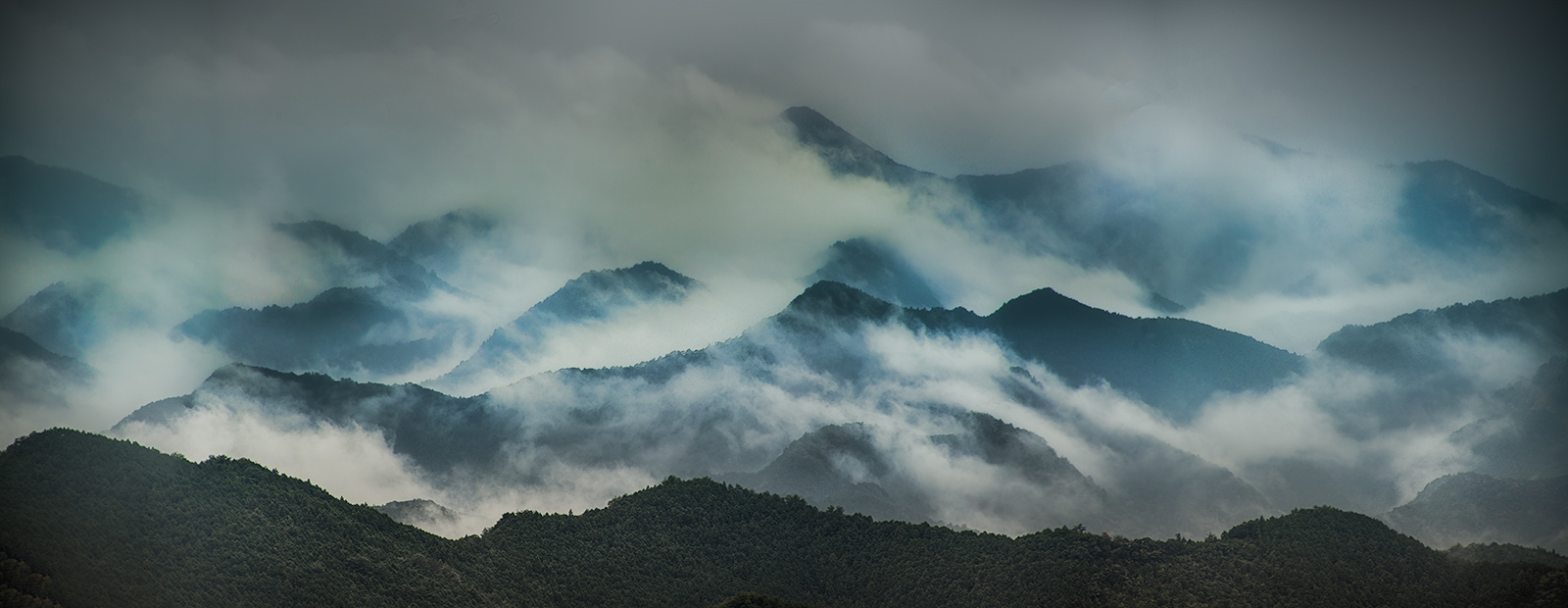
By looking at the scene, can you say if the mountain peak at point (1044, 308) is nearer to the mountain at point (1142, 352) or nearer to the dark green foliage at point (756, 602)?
the mountain at point (1142, 352)

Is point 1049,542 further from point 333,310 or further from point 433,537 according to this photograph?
point 333,310

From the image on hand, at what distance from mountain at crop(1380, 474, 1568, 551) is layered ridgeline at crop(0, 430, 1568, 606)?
4532 cm

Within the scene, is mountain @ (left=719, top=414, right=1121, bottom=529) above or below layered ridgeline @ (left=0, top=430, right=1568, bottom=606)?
above

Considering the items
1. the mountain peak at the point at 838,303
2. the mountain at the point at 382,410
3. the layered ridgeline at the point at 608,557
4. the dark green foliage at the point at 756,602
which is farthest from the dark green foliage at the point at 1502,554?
the mountain at the point at 382,410

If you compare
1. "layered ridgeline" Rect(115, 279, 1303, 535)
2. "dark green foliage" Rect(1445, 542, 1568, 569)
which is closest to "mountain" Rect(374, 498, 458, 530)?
"layered ridgeline" Rect(115, 279, 1303, 535)

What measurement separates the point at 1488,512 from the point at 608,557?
74.4 metres

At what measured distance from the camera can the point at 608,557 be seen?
70312mm

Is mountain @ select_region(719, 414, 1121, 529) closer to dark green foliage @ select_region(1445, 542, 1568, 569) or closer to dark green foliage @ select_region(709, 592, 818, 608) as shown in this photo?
dark green foliage @ select_region(1445, 542, 1568, 569)

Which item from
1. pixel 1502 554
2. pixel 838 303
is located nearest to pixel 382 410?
pixel 838 303

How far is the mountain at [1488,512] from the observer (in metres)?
95.0

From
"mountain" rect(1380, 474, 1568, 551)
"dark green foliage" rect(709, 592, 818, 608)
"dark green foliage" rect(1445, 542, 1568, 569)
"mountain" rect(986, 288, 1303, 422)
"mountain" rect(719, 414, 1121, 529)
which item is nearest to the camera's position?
"dark green foliage" rect(709, 592, 818, 608)

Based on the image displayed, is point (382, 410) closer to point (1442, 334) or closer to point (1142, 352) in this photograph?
point (1142, 352)

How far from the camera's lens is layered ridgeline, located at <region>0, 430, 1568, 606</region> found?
169 feet

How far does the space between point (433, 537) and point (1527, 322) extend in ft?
323
